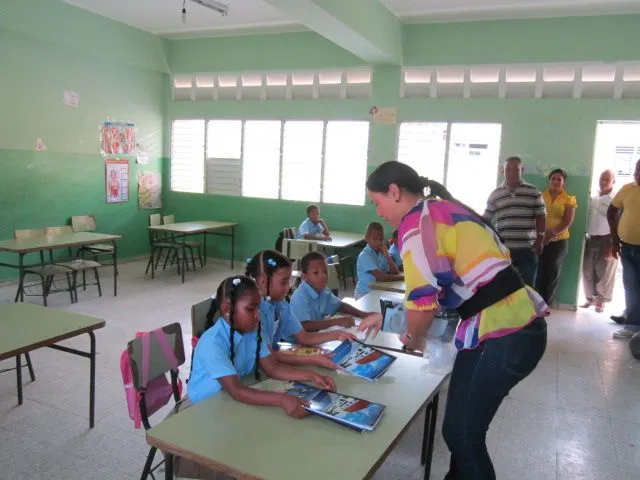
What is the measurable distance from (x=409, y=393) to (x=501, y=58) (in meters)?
5.37

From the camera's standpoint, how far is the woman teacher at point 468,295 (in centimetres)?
157

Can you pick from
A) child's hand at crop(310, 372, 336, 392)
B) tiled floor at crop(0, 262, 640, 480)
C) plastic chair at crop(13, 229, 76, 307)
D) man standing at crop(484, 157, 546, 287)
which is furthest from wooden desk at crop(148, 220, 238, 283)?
child's hand at crop(310, 372, 336, 392)

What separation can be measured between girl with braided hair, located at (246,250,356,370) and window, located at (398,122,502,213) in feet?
13.8

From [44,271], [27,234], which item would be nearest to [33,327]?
[44,271]

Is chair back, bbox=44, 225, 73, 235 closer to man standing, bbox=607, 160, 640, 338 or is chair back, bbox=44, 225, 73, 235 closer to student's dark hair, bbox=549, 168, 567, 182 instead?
student's dark hair, bbox=549, 168, 567, 182

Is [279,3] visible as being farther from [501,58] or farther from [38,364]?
[38,364]

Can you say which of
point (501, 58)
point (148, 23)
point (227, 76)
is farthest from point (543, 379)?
point (148, 23)

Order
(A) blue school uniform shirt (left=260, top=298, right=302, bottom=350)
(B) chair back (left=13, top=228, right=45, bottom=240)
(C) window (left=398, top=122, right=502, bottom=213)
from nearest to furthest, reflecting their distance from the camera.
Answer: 1. (A) blue school uniform shirt (left=260, top=298, right=302, bottom=350)
2. (B) chair back (left=13, top=228, right=45, bottom=240)
3. (C) window (left=398, top=122, right=502, bottom=213)

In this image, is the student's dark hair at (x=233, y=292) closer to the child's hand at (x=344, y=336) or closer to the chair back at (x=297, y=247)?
the child's hand at (x=344, y=336)

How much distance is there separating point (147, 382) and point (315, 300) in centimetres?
108

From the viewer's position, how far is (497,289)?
1.60m

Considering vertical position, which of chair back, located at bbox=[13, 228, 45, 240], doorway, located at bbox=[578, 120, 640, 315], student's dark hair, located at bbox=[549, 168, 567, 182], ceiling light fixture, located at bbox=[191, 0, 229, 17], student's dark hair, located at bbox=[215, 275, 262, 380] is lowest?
chair back, located at bbox=[13, 228, 45, 240]

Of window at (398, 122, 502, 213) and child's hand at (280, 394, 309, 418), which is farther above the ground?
window at (398, 122, 502, 213)

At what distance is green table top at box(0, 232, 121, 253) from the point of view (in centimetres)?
475
